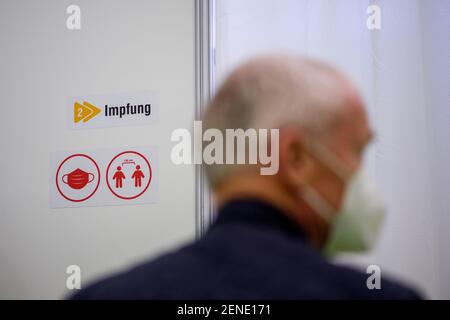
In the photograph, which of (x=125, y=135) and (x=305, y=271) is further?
(x=125, y=135)

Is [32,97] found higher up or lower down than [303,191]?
higher up

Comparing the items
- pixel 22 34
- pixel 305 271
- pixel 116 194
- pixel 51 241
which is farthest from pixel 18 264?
pixel 305 271

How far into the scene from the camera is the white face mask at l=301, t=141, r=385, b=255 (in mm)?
764

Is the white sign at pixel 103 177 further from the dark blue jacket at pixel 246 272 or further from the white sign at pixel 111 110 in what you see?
the dark blue jacket at pixel 246 272

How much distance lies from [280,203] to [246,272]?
0.38ft

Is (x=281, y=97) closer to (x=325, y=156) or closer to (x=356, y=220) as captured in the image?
(x=325, y=156)

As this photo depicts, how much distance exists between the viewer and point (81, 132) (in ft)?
5.45

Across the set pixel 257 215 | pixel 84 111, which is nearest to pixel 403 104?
pixel 257 215

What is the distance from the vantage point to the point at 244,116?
2.27 ft

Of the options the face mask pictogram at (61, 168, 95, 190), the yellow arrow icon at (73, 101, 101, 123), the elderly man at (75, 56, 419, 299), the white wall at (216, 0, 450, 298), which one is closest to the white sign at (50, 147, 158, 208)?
the face mask pictogram at (61, 168, 95, 190)

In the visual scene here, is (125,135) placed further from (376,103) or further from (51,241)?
(376,103)

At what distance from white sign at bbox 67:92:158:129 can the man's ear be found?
3.15 ft

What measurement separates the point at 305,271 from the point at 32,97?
141 cm

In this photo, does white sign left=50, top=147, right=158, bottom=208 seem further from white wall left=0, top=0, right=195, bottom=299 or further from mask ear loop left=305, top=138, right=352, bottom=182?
mask ear loop left=305, top=138, right=352, bottom=182
